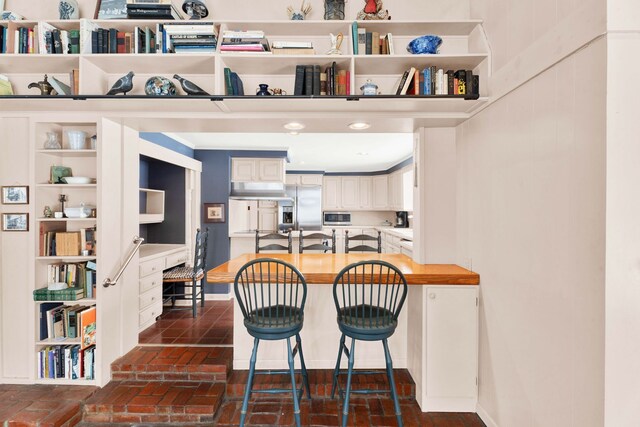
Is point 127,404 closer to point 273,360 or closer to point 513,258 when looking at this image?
point 273,360

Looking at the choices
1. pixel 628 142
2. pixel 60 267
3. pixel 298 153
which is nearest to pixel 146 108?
pixel 60 267

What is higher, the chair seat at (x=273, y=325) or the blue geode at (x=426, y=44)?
the blue geode at (x=426, y=44)

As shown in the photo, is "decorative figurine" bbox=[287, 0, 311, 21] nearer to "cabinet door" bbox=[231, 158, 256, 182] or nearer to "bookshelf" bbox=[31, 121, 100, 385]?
"bookshelf" bbox=[31, 121, 100, 385]

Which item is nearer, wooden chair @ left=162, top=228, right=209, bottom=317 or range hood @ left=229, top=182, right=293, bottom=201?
wooden chair @ left=162, top=228, right=209, bottom=317

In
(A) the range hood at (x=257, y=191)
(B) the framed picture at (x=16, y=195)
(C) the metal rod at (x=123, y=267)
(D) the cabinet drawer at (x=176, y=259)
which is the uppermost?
(A) the range hood at (x=257, y=191)

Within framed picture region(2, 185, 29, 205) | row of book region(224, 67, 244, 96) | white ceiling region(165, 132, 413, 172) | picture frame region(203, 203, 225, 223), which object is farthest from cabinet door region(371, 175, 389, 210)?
framed picture region(2, 185, 29, 205)

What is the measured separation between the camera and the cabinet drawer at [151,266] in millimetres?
3086

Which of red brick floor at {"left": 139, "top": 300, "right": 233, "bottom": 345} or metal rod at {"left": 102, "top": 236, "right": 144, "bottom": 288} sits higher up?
metal rod at {"left": 102, "top": 236, "right": 144, "bottom": 288}

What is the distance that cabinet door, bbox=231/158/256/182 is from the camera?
4707 mm

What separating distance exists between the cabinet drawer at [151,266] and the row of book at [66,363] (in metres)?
0.91

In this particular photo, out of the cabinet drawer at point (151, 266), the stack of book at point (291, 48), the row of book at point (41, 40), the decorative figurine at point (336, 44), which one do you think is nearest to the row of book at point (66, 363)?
the cabinet drawer at point (151, 266)

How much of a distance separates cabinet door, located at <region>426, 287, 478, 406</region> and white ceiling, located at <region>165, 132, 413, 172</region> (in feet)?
8.82

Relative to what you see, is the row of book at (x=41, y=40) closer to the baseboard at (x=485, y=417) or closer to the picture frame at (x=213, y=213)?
the picture frame at (x=213, y=213)

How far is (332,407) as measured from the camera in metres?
2.12
